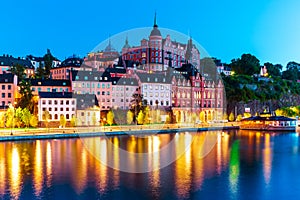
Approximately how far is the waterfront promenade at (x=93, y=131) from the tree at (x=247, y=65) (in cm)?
2706

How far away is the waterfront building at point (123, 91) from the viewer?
47.4m

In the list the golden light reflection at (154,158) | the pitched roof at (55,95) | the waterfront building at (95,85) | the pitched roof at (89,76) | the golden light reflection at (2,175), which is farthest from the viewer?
the pitched roof at (89,76)

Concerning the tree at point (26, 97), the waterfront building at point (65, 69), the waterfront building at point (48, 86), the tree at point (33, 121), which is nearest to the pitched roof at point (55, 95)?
the tree at point (26, 97)

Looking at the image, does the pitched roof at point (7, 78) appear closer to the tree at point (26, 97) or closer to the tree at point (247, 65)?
the tree at point (26, 97)

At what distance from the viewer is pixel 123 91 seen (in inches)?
1890

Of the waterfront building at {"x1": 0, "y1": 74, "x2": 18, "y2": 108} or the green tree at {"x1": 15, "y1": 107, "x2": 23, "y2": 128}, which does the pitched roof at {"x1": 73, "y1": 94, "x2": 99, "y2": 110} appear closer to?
the green tree at {"x1": 15, "y1": 107, "x2": 23, "y2": 128}

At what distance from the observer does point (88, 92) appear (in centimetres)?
4550

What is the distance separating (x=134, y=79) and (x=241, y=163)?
28151 mm

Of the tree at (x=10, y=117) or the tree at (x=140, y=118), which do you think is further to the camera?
the tree at (x=140, y=118)

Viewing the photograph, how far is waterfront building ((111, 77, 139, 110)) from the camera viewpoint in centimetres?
4738

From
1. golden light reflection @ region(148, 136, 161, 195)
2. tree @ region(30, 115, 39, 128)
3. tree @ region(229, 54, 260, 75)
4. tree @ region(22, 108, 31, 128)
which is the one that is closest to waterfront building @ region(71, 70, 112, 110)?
tree @ region(30, 115, 39, 128)

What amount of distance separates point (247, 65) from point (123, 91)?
33.8 meters

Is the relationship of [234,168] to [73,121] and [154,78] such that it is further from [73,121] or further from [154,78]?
[154,78]

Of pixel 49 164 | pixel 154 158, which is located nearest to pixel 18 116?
pixel 49 164
